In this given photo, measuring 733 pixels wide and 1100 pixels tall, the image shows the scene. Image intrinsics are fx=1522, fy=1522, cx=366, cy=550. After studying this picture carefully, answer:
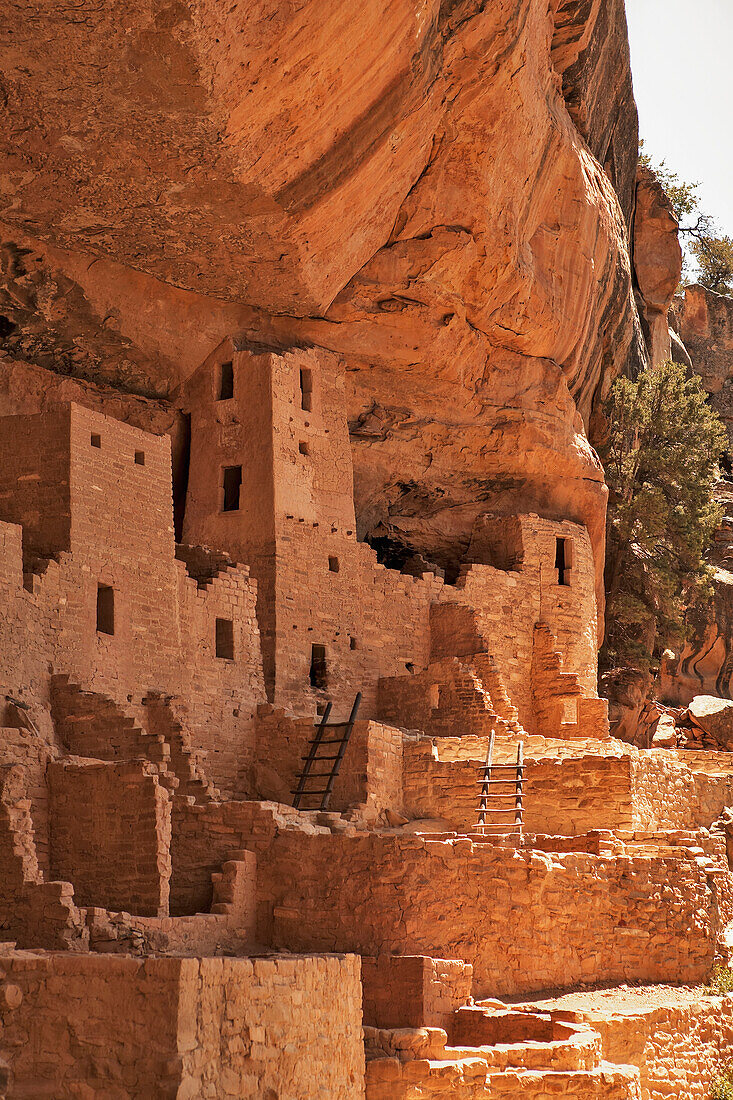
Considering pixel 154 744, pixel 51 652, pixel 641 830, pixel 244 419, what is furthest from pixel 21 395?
pixel 641 830

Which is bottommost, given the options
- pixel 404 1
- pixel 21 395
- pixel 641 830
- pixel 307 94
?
pixel 641 830

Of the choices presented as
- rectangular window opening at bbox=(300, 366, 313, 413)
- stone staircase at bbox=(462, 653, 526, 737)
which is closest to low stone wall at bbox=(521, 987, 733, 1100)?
stone staircase at bbox=(462, 653, 526, 737)

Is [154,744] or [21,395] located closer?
[154,744]

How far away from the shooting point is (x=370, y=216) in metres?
22.5

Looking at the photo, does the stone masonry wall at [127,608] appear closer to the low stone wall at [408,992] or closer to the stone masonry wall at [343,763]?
the stone masonry wall at [343,763]

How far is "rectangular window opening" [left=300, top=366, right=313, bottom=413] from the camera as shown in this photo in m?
24.8

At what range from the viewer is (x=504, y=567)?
2777 cm

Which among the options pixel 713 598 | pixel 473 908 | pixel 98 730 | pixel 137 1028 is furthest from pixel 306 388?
pixel 137 1028

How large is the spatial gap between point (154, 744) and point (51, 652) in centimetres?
172

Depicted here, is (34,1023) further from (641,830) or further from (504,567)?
(504,567)

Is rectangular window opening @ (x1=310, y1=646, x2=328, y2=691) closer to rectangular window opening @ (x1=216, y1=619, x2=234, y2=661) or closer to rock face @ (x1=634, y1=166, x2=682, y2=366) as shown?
rectangular window opening @ (x1=216, y1=619, x2=234, y2=661)

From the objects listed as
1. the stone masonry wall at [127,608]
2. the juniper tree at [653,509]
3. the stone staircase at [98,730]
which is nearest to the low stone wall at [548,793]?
the stone masonry wall at [127,608]

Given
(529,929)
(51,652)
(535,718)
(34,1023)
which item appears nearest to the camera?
(34,1023)

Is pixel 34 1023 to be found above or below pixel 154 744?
below
